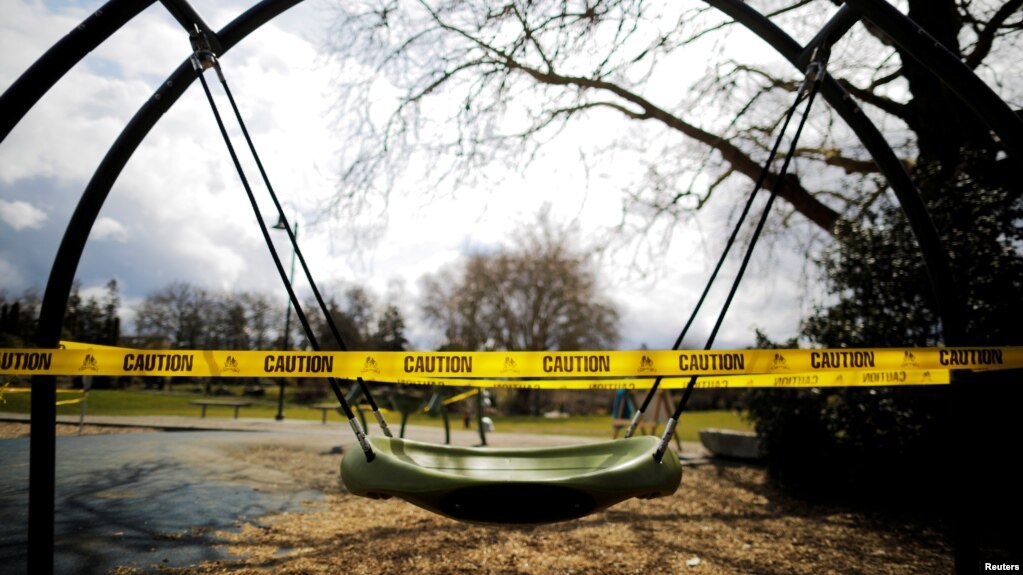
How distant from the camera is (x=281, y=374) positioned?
2896 mm

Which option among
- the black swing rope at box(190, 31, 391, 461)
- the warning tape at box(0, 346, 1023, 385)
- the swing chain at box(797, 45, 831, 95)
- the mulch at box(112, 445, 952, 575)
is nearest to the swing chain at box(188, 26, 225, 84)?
the black swing rope at box(190, 31, 391, 461)

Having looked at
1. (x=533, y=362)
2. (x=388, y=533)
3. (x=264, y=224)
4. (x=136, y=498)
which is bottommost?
(x=388, y=533)

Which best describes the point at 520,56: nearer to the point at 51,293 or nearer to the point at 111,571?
the point at 51,293

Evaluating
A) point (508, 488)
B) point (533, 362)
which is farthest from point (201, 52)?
point (508, 488)

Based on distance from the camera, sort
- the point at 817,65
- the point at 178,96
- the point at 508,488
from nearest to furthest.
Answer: the point at 508,488, the point at 817,65, the point at 178,96

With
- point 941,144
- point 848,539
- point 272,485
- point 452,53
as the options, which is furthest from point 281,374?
point 941,144

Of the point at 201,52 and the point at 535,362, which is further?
the point at 201,52

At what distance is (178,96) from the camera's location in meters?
3.55

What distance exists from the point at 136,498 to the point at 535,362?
442 cm

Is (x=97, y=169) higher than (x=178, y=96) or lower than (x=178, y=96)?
lower

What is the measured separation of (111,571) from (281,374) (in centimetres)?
195

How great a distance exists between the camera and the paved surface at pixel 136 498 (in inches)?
145

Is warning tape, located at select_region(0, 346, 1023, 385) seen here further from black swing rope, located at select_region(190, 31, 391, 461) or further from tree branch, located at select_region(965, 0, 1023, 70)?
tree branch, located at select_region(965, 0, 1023, 70)

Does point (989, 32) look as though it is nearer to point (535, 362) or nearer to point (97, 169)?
point (535, 362)
